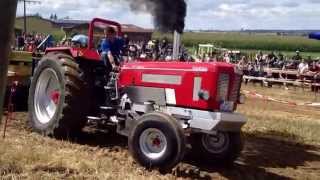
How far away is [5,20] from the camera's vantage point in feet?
8.78

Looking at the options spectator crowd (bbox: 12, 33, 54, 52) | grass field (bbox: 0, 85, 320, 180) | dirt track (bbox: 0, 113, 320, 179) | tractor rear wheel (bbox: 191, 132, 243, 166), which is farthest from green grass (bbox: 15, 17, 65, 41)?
tractor rear wheel (bbox: 191, 132, 243, 166)

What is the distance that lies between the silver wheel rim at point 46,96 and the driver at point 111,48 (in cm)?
92

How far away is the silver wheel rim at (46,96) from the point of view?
8.95 meters

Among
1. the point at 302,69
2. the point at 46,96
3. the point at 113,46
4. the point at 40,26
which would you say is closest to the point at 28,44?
the point at 302,69

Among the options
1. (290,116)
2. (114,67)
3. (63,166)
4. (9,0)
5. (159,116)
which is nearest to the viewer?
(9,0)

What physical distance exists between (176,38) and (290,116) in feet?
11.4

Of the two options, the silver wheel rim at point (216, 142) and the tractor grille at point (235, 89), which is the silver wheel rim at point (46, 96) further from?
the tractor grille at point (235, 89)

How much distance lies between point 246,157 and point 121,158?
6.25 feet

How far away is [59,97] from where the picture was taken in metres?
8.44

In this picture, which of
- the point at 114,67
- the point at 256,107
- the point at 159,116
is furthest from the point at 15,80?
the point at 256,107

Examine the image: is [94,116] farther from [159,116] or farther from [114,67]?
[159,116]

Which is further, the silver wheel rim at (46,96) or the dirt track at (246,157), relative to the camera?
the silver wheel rim at (46,96)

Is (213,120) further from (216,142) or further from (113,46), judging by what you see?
(113,46)

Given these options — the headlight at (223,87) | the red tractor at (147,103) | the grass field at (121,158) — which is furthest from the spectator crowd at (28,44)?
the headlight at (223,87)
